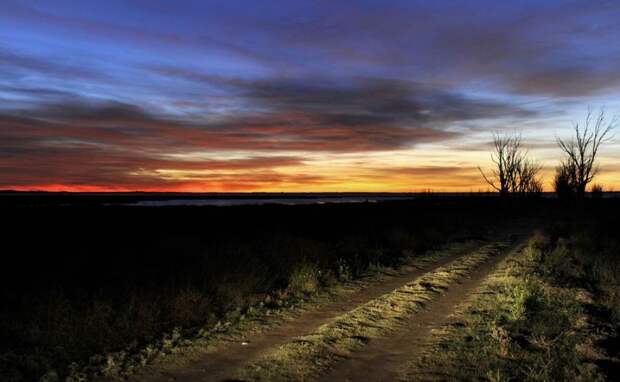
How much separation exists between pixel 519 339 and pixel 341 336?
2.71 m

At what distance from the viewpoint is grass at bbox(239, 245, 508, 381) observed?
18.6 ft

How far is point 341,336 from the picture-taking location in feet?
22.9

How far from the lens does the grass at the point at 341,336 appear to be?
18.6 ft

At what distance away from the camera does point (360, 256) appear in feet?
51.0

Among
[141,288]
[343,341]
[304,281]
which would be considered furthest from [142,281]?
[343,341]

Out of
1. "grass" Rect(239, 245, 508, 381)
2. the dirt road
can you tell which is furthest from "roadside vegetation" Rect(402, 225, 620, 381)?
"grass" Rect(239, 245, 508, 381)

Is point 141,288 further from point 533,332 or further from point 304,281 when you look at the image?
point 533,332

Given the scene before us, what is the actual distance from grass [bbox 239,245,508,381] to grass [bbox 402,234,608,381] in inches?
38.1

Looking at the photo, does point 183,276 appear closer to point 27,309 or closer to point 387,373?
point 27,309

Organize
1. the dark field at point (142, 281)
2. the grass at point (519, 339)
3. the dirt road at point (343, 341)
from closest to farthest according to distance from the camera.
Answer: the grass at point (519, 339)
the dirt road at point (343, 341)
the dark field at point (142, 281)

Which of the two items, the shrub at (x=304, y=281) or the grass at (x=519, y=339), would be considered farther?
the shrub at (x=304, y=281)

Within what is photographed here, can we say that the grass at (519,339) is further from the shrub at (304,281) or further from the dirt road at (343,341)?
the shrub at (304,281)

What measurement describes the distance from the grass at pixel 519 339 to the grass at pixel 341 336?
0.97 metres

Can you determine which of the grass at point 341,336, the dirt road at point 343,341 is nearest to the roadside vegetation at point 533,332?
the dirt road at point 343,341
